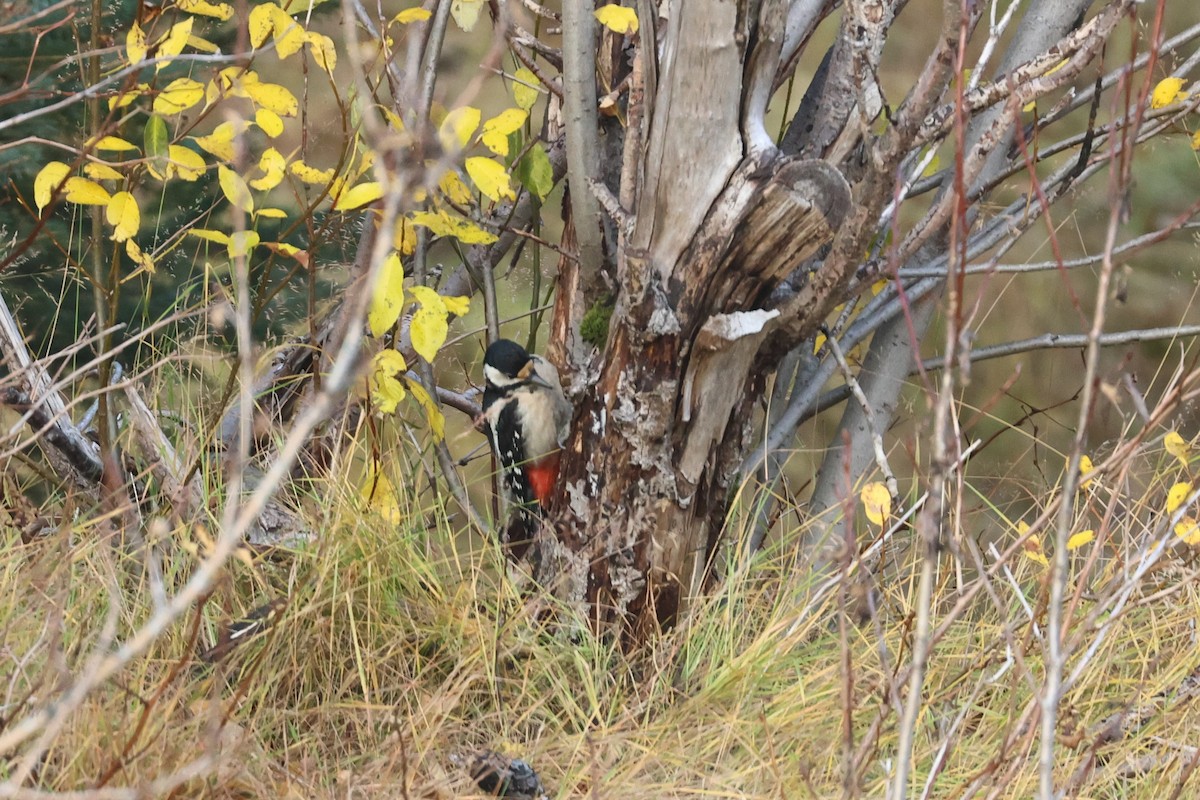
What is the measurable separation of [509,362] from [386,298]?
37.7 inches

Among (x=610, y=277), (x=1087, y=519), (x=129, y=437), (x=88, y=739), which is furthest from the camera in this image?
(x=1087, y=519)

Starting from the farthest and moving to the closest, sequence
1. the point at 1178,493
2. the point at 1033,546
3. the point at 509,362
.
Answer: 1. the point at 509,362
2. the point at 1033,546
3. the point at 1178,493

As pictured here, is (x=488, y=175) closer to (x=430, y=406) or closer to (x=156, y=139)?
(x=430, y=406)

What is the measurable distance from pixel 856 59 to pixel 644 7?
1.61ft

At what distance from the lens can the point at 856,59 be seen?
2275 millimetres

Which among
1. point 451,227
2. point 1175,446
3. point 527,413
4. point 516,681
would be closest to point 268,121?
point 451,227

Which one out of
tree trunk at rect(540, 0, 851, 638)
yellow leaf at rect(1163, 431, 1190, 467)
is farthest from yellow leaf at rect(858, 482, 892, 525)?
yellow leaf at rect(1163, 431, 1190, 467)

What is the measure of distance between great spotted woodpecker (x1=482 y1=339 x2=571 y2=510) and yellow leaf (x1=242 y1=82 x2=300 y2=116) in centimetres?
98

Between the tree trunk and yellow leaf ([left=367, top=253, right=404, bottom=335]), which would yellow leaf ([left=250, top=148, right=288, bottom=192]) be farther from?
the tree trunk

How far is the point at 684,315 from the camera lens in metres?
2.56

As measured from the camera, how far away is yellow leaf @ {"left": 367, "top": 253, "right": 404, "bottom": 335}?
2287mm

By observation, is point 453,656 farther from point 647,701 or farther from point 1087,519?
point 1087,519

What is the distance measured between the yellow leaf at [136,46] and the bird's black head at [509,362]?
3.94ft

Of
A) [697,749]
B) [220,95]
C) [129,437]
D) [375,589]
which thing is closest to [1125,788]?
[697,749]
